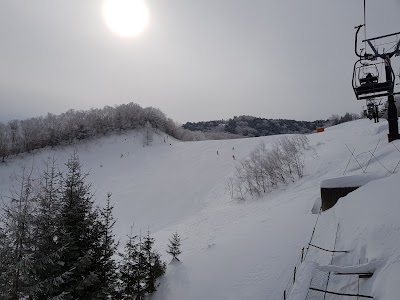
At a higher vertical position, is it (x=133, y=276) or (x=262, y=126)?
(x=262, y=126)

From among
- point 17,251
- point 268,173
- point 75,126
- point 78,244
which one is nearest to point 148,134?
point 75,126

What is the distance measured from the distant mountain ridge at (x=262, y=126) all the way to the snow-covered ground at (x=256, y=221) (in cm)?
9392

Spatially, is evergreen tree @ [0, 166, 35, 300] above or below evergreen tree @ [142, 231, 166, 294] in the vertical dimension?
above

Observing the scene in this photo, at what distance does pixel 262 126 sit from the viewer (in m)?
156

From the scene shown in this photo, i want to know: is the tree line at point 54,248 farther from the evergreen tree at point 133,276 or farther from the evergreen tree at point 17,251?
the evergreen tree at point 133,276

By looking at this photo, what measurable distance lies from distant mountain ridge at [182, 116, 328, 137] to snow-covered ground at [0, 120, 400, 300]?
93922 mm

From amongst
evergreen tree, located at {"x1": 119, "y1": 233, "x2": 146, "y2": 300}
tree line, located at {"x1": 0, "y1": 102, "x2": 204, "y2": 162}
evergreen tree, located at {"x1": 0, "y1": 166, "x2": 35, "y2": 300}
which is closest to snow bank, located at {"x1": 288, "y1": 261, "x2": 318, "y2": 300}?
evergreen tree, located at {"x1": 0, "y1": 166, "x2": 35, "y2": 300}

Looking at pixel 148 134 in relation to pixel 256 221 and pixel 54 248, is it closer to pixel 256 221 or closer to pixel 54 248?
pixel 256 221

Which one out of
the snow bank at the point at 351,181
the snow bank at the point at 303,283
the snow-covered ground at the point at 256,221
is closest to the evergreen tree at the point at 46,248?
the snow-covered ground at the point at 256,221

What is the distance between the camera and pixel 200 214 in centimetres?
3353

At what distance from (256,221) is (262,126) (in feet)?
456

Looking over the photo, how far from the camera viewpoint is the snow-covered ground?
25.7 feet

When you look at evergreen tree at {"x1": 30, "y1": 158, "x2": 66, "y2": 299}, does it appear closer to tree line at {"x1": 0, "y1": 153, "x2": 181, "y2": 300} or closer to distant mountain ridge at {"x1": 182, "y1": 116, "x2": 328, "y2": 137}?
tree line at {"x1": 0, "y1": 153, "x2": 181, "y2": 300}

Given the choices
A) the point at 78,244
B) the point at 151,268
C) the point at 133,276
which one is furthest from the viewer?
the point at 151,268
